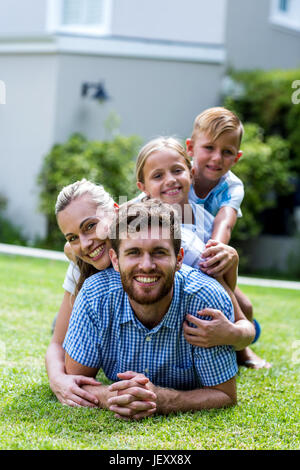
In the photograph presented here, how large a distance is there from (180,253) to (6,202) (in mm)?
9077

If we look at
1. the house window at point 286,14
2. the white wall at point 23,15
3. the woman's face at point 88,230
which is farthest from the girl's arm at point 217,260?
the house window at point 286,14

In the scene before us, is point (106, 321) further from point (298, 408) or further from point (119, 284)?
point (298, 408)

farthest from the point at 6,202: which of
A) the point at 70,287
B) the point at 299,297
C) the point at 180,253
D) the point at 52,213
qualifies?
the point at 180,253

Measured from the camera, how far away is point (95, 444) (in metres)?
2.63

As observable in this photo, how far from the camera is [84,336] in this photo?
3219 mm

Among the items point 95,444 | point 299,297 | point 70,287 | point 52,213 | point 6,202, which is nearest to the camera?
point 95,444

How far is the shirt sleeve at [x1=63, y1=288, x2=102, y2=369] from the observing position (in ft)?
10.6

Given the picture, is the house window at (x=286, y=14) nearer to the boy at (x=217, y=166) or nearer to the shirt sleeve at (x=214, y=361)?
the boy at (x=217, y=166)

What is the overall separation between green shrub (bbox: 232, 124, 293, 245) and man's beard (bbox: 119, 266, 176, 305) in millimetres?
7988

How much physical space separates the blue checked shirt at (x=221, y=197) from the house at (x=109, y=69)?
23.8 ft

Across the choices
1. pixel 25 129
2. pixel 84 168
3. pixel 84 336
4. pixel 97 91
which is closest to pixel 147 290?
pixel 84 336

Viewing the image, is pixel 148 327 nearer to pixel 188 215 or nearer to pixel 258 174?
pixel 188 215

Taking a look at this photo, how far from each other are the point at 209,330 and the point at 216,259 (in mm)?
419

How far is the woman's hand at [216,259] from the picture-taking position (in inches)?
133
